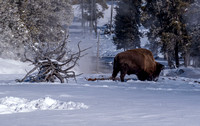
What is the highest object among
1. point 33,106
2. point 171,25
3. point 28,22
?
point 171,25

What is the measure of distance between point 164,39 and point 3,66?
1426cm

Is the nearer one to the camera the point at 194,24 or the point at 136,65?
the point at 136,65

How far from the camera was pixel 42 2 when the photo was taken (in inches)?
1043

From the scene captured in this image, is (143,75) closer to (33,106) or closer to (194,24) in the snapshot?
(33,106)

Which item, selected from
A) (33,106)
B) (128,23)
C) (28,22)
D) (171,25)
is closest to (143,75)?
(33,106)

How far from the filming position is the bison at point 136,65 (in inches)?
494

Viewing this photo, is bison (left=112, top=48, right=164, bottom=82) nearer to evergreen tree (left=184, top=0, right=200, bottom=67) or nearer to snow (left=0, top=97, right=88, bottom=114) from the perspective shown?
snow (left=0, top=97, right=88, bottom=114)

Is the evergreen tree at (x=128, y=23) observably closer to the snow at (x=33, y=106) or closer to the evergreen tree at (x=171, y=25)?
the evergreen tree at (x=171, y=25)

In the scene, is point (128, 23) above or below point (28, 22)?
above

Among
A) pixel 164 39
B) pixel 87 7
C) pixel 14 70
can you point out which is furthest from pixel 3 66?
pixel 87 7

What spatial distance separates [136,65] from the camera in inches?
508

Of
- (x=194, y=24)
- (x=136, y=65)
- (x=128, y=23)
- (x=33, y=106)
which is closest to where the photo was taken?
(x=33, y=106)

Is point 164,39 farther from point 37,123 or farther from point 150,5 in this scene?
point 37,123

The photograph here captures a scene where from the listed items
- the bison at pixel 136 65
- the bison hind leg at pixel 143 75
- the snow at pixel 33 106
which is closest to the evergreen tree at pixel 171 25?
the bison at pixel 136 65
